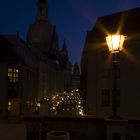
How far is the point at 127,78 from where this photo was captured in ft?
119

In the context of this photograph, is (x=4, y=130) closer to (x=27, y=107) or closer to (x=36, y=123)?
(x=36, y=123)

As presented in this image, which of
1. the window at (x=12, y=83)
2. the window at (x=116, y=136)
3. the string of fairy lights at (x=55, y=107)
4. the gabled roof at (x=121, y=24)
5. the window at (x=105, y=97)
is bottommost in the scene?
the window at (x=116, y=136)

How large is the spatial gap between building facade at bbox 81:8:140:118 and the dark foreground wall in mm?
20901

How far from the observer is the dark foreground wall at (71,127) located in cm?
1335

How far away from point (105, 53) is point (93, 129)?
2443cm

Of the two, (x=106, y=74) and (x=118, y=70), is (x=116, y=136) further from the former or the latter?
(x=106, y=74)

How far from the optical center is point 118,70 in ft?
120

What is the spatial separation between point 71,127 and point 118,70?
77.2ft

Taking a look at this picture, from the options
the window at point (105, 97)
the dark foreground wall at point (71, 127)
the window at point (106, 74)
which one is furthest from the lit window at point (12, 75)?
the dark foreground wall at point (71, 127)

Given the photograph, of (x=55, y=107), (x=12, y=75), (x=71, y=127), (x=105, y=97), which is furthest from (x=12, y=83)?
(x=71, y=127)

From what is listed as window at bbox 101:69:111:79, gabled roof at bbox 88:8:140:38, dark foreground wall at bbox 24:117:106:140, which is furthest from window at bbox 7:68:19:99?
dark foreground wall at bbox 24:117:106:140

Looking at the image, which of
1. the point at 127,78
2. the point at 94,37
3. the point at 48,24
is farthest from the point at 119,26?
the point at 48,24

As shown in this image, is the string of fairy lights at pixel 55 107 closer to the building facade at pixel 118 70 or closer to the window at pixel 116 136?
the building facade at pixel 118 70

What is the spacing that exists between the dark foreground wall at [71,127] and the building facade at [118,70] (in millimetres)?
20901
